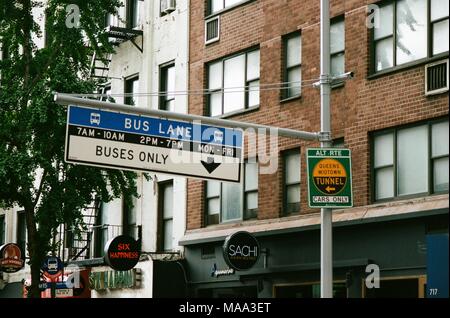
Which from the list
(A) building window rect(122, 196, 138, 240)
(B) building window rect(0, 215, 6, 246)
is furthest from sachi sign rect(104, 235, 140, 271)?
(B) building window rect(0, 215, 6, 246)

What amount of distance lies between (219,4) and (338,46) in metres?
6.48

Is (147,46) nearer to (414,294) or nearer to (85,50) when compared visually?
(85,50)

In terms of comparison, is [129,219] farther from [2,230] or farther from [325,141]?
[325,141]

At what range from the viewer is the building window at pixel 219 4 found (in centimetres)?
3039

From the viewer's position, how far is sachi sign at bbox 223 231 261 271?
26.8 meters

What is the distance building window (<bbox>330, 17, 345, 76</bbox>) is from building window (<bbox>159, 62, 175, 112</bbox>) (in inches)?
323

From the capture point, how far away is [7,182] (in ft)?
92.8

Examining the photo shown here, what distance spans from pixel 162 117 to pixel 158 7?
17702 millimetres

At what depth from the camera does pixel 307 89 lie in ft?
87.7

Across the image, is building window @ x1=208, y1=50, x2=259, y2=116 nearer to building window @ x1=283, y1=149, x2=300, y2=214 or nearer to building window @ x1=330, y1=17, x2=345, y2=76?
building window @ x1=283, y1=149, x2=300, y2=214

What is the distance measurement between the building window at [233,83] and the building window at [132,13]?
5.81m

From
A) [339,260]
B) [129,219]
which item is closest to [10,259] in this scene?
[129,219]

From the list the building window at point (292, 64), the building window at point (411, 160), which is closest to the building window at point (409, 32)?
the building window at point (411, 160)

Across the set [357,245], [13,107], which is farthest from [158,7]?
[357,245]
